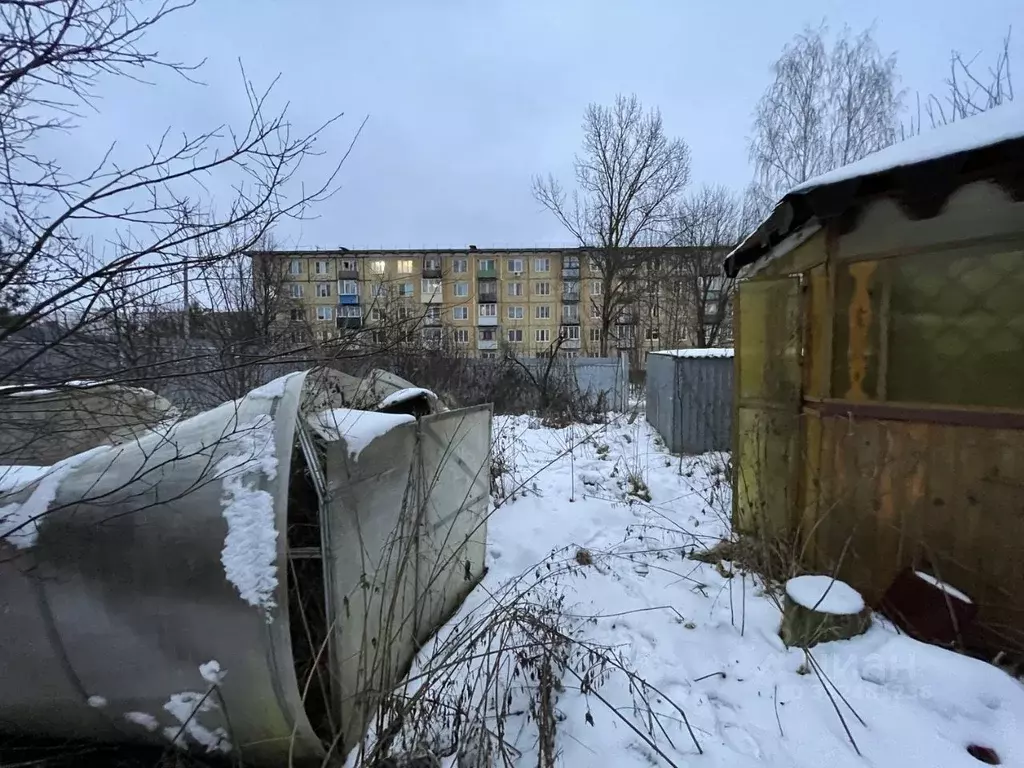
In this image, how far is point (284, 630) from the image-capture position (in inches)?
74.0

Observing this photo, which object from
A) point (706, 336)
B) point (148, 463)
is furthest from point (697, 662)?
point (706, 336)

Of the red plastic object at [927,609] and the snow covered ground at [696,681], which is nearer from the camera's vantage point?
the snow covered ground at [696,681]

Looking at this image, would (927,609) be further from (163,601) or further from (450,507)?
(163,601)

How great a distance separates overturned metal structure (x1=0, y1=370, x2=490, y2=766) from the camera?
1.92 metres

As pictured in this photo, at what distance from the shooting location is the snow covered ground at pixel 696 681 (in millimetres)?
2307

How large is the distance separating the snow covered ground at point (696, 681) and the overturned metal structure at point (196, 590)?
21.5 inches

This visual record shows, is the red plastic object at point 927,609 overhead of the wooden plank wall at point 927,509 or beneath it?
beneath

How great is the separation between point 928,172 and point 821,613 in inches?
105

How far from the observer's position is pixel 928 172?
9.36 feet

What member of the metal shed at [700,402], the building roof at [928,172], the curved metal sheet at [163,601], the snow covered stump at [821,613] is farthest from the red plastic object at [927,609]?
the metal shed at [700,402]

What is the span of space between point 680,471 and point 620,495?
5.88 feet

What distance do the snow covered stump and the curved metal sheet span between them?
2772mm

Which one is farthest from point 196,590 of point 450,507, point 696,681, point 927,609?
point 927,609

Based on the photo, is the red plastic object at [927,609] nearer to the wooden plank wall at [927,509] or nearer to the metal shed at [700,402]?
the wooden plank wall at [927,509]
